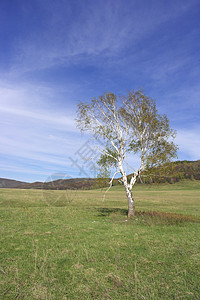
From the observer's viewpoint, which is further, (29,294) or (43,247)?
(43,247)

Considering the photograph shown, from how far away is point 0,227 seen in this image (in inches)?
586

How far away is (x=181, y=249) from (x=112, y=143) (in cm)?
1323

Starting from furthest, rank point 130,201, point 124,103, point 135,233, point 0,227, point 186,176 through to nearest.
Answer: point 186,176 → point 124,103 → point 130,201 → point 0,227 → point 135,233

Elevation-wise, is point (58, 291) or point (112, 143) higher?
point (112, 143)

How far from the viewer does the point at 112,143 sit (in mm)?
21703

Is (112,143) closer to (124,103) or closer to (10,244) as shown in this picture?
(124,103)

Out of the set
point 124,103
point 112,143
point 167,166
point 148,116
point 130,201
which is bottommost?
point 130,201

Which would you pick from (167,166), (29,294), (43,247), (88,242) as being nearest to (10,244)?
(43,247)

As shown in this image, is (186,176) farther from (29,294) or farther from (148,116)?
(29,294)

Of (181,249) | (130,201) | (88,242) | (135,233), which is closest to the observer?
(181,249)

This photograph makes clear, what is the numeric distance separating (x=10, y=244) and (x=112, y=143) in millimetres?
13866

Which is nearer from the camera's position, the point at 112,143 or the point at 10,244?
the point at 10,244

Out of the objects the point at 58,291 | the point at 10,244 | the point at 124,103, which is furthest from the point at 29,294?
the point at 124,103

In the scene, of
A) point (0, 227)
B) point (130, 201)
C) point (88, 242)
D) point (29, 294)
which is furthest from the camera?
point (130, 201)
